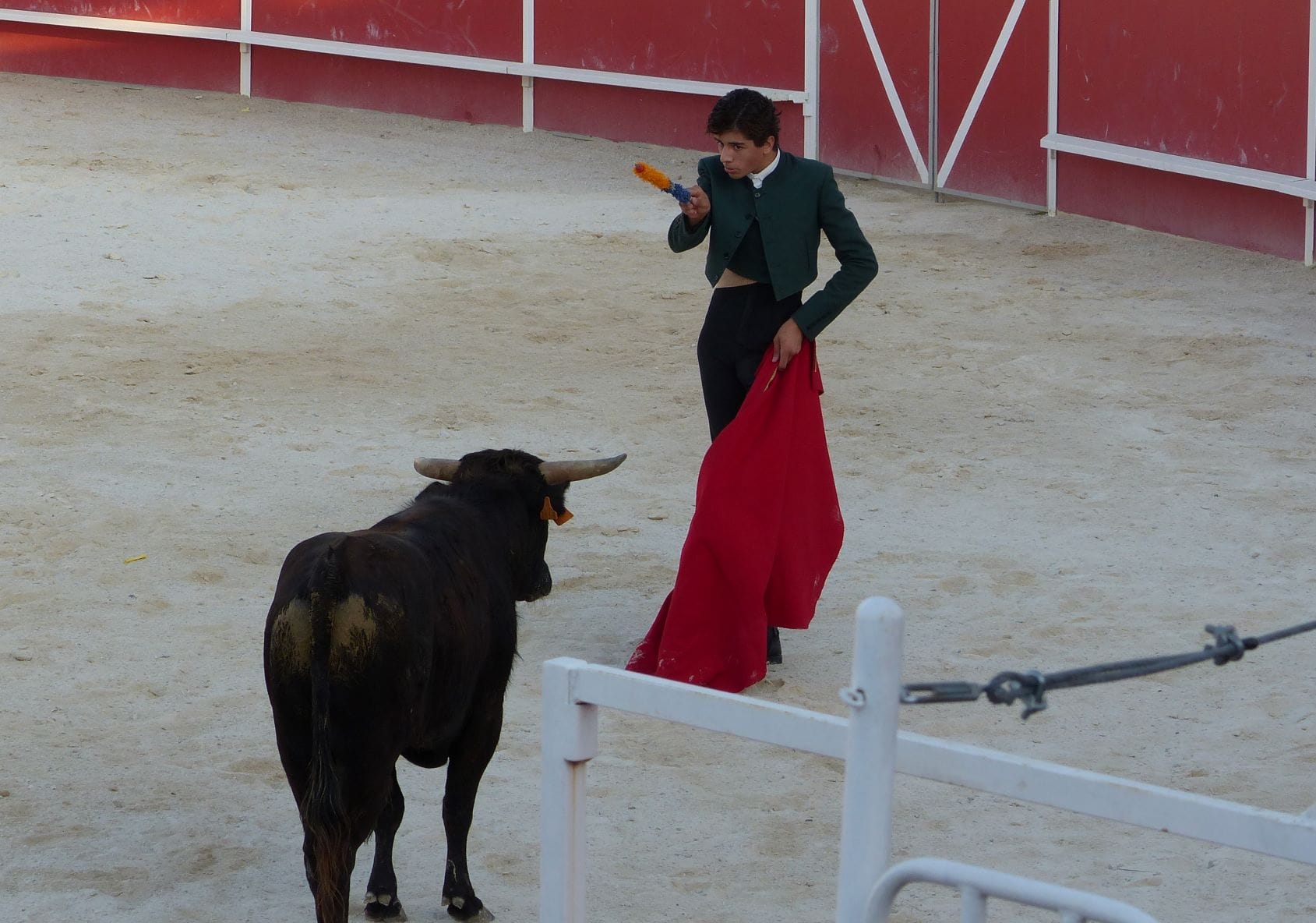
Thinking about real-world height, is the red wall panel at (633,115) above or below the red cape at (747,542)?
above

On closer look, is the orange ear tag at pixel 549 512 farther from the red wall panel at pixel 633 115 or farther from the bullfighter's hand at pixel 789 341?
the red wall panel at pixel 633 115

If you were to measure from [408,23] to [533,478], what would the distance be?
9567mm

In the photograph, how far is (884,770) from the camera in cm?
177

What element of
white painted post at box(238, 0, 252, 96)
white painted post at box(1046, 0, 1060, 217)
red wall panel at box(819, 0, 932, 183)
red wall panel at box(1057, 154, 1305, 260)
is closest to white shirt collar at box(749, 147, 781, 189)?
red wall panel at box(1057, 154, 1305, 260)

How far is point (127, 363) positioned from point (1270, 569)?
450 centimetres

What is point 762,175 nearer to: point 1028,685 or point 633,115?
point 1028,685

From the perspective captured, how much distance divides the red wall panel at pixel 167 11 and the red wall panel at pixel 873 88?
15.6 feet

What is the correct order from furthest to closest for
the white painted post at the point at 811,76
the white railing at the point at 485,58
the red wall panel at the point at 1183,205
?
the white railing at the point at 485,58 < the white painted post at the point at 811,76 < the red wall panel at the point at 1183,205

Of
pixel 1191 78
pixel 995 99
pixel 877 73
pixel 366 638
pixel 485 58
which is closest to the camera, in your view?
pixel 366 638

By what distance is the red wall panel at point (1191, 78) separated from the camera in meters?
8.92

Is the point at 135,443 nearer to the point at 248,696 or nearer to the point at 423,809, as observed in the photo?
the point at 248,696

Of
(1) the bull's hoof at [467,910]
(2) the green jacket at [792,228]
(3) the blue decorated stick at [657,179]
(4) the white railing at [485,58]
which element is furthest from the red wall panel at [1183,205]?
(1) the bull's hoof at [467,910]

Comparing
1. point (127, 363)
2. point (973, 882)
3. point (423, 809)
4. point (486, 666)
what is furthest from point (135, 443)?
point (973, 882)

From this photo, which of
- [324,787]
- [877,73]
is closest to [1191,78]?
[877,73]
